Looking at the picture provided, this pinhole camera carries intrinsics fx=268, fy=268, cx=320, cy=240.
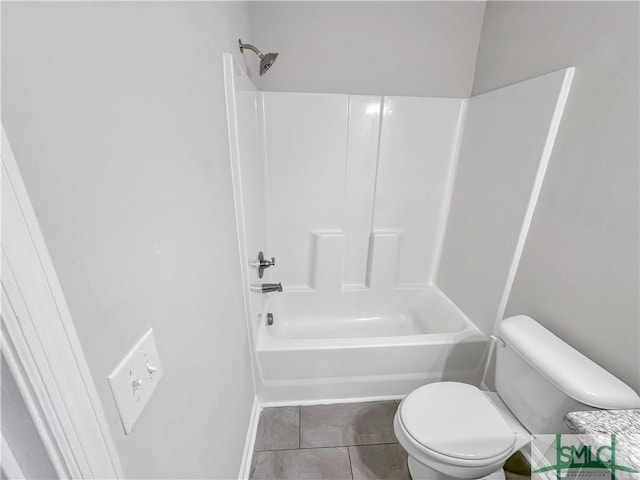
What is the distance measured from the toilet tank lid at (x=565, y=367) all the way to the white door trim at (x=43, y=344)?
51.2 inches

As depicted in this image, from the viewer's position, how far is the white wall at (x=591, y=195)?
0.93m

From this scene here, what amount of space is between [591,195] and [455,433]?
108 centimetres

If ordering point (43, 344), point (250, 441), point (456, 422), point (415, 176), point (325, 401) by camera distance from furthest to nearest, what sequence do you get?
point (415, 176)
point (325, 401)
point (250, 441)
point (456, 422)
point (43, 344)

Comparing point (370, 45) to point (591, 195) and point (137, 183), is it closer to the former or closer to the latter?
point (591, 195)

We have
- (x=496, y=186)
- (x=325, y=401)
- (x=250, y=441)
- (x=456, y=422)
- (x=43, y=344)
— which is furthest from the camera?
(x=325, y=401)

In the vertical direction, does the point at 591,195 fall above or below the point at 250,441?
above

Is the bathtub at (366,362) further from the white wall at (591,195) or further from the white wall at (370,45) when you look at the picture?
the white wall at (370,45)

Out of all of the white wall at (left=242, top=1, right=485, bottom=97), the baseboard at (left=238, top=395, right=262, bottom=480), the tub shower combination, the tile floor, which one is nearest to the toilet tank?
the tub shower combination

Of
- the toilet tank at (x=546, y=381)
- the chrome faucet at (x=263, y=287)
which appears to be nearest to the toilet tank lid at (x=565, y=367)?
the toilet tank at (x=546, y=381)

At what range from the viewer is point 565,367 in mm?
967

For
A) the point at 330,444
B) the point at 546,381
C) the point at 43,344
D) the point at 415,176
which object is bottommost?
the point at 330,444

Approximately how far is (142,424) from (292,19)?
207 centimetres

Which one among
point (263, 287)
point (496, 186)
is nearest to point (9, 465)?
point (263, 287)

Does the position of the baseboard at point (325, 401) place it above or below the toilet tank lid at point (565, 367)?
below
